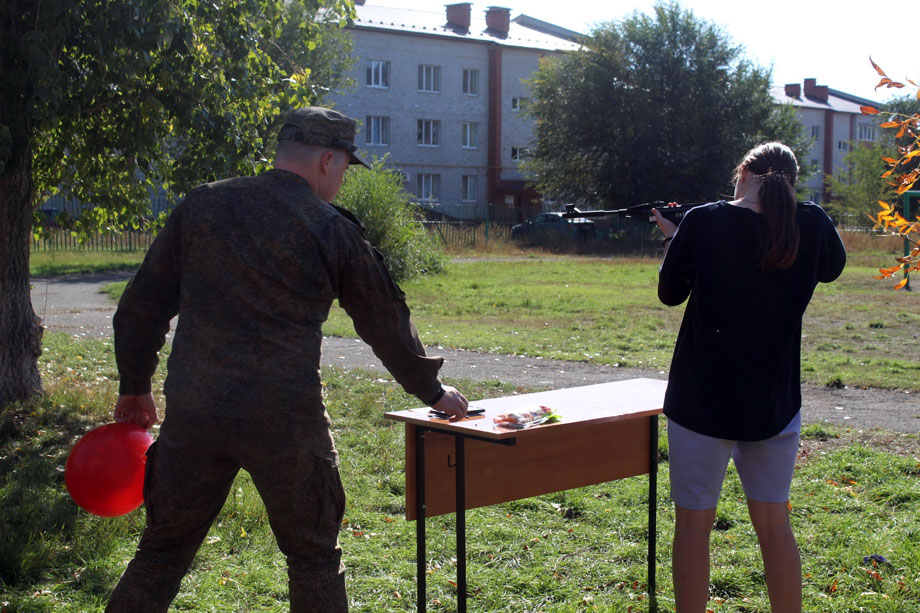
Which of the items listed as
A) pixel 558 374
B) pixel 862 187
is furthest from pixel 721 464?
pixel 862 187

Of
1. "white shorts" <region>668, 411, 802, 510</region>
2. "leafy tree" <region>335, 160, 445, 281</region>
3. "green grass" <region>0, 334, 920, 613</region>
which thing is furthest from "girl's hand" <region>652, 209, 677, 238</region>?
"leafy tree" <region>335, 160, 445, 281</region>

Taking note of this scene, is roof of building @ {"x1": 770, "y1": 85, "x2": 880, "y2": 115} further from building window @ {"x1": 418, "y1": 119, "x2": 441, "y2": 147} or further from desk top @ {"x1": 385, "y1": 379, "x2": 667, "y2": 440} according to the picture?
desk top @ {"x1": 385, "y1": 379, "x2": 667, "y2": 440}

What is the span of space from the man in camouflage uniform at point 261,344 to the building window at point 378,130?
154ft

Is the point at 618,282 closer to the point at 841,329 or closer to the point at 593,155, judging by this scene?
the point at 841,329

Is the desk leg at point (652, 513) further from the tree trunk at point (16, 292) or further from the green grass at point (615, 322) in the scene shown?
the green grass at point (615, 322)

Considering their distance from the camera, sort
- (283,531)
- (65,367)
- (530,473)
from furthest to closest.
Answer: (65,367)
(530,473)
(283,531)

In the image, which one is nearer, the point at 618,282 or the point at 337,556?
the point at 337,556

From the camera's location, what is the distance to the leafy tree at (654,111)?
140 feet

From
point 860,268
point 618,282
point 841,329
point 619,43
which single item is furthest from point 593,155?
point 841,329

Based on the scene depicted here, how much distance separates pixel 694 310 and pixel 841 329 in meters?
11.8

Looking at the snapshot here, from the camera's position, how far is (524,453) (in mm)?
4035

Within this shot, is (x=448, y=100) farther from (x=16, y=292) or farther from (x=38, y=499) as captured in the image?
(x=38, y=499)

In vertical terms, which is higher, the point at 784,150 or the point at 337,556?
the point at 784,150

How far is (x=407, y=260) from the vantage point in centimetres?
2195
